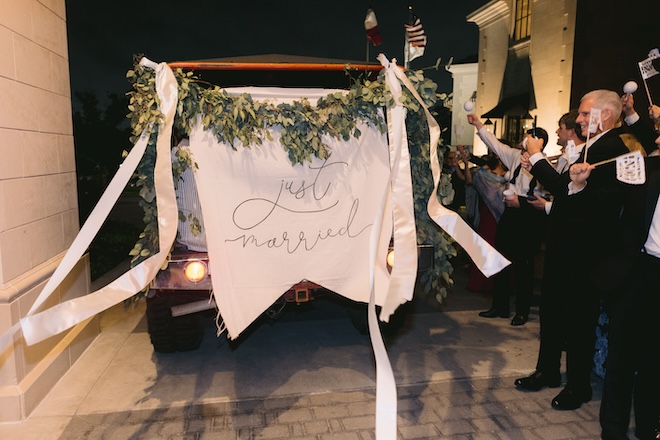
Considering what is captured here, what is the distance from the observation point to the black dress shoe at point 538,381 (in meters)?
3.88

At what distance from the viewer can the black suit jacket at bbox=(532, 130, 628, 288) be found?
130 inches

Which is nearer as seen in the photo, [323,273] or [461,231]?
[461,231]

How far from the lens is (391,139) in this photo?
3238 mm

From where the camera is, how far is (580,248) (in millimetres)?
3564

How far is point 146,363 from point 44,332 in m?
1.84

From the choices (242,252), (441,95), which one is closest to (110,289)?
(242,252)

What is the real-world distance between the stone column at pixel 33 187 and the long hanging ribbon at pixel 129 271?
0.84 meters

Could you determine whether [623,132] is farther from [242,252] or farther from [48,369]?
[48,369]

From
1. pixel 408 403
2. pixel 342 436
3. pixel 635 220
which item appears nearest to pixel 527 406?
pixel 408 403

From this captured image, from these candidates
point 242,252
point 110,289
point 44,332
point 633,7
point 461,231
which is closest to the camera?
point 44,332

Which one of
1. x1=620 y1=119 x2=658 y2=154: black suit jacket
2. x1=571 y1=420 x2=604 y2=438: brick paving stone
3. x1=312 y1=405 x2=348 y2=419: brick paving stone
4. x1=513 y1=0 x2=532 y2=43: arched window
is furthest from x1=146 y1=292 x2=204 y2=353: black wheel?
x1=513 y1=0 x2=532 y2=43: arched window

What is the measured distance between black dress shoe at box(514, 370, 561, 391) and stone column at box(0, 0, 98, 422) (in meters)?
3.56

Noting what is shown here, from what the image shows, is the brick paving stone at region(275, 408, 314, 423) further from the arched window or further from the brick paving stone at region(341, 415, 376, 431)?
the arched window

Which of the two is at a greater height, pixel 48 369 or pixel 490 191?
pixel 490 191
